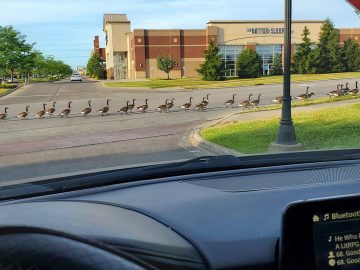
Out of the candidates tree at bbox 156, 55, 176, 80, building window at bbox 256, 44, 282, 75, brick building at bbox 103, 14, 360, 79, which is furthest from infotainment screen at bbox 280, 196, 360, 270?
building window at bbox 256, 44, 282, 75

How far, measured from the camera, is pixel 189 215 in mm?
1742

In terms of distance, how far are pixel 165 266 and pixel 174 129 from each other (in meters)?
15.3

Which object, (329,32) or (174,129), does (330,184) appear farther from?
(329,32)

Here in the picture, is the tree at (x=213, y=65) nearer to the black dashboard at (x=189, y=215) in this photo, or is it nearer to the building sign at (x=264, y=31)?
the building sign at (x=264, y=31)

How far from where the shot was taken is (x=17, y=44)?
70062 millimetres

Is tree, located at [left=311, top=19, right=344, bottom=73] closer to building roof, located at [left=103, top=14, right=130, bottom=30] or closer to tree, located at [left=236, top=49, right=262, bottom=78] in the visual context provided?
tree, located at [left=236, top=49, right=262, bottom=78]

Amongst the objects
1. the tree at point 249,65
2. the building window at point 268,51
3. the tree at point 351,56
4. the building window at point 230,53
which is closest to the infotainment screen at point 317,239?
the tree at point 249,65

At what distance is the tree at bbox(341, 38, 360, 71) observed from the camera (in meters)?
68.7

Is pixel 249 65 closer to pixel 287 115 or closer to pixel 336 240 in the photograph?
pixel 287 115

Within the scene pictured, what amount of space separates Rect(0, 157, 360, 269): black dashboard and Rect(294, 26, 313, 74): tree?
65.8 meters

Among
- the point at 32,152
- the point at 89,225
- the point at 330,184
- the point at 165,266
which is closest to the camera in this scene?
the point at 165,266

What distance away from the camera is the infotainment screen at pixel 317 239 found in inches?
58.2

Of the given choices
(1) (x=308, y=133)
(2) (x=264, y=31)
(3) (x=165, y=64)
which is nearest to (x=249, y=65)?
(3) (x=165, y=64)

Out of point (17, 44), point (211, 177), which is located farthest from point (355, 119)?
point (17, 44)
